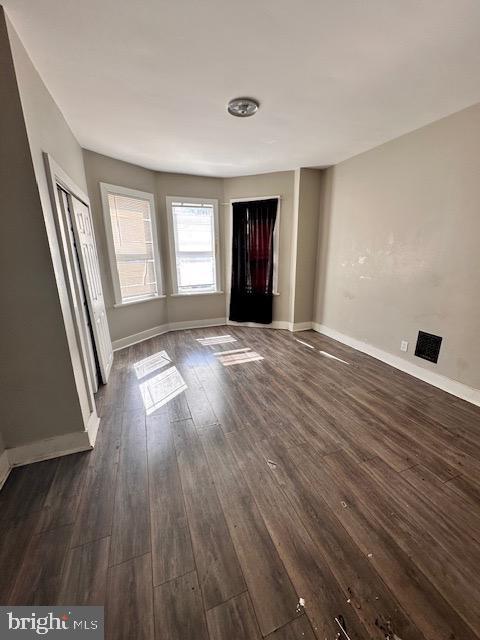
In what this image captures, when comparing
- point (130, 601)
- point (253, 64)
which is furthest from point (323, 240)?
point (130, 601)

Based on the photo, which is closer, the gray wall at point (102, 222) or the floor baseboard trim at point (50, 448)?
the floor baseboard trim at point (50, 448)

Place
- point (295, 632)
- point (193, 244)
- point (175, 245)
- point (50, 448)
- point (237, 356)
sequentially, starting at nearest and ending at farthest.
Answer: point (295, 632)
point (50, 448)
point (237, 356)
point (175, 245)
point (193, 244)

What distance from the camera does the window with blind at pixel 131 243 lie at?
3.31 m

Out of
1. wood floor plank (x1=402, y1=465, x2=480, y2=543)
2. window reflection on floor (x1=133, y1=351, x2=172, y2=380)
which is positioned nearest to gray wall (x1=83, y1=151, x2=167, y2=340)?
window reflection on floor (x1=133, y1=351, x2=172, y2=380)

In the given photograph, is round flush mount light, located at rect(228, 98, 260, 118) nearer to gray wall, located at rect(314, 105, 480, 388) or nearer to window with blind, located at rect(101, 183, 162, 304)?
gray wall, located at rect(314, 105, 480, 388)

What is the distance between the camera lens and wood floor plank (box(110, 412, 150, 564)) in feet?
3.91

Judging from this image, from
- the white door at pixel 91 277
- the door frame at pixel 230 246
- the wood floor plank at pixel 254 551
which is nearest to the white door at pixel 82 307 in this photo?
the white door at pixel 91 277

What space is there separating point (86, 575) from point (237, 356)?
2447mm

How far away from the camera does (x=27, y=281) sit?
1.50 metres

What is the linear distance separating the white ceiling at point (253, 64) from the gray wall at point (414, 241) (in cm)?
32

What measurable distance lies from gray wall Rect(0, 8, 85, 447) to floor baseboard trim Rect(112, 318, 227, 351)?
193 cm

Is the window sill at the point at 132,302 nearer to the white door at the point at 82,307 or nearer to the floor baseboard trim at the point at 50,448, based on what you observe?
the white door at the point at 82,307

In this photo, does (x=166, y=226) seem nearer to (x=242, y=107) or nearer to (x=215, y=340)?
(x=215, y=340)

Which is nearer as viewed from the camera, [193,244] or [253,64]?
[253,64]
